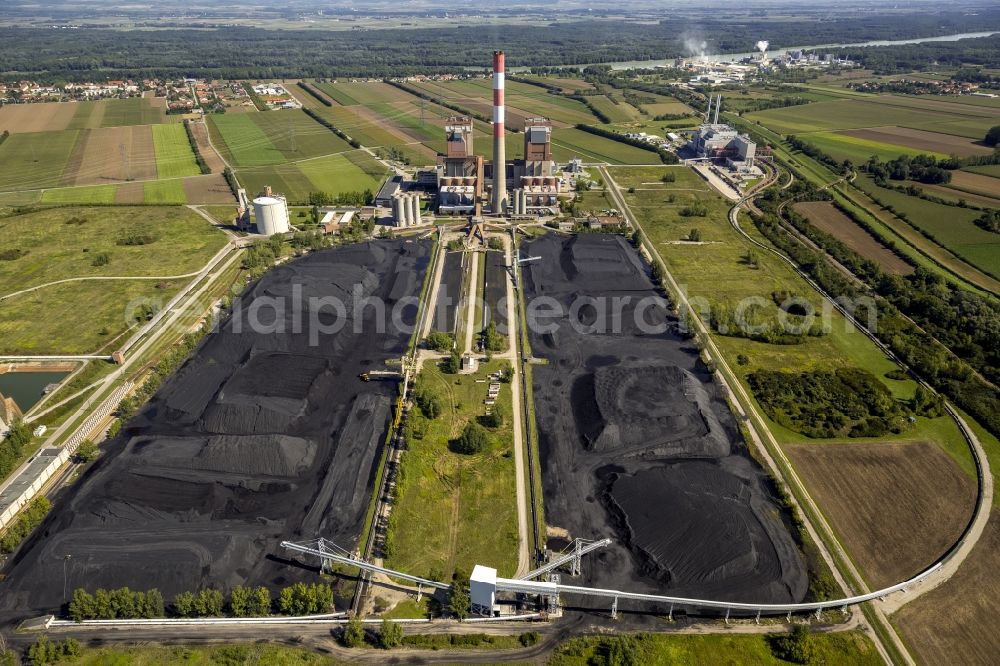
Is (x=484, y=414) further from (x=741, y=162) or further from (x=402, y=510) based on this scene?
(x=741, y=162)

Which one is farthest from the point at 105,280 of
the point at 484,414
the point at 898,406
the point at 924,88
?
the point at 924,88

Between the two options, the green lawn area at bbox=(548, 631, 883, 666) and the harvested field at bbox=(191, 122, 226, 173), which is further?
the harvested field at bbox=(191, 122, 226, 173)

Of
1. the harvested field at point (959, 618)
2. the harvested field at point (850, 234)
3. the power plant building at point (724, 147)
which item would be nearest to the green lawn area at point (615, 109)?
the power plant building at point (724, 147)

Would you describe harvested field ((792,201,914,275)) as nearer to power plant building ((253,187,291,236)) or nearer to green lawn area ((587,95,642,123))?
green lawn area ((587,95,642,123))

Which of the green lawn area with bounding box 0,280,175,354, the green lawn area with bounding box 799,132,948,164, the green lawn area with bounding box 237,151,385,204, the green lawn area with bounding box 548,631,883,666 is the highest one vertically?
the green lawn area with bounding box 799,132,948,164

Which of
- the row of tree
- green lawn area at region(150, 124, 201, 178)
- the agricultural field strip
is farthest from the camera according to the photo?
green lawn area at region(150, 124, 201, 178)

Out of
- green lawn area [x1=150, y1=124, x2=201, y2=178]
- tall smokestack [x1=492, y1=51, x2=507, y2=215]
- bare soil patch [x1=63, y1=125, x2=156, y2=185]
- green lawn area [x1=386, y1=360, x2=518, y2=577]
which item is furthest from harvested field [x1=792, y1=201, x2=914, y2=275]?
bare soil patch [x1=63, y1=125, x2=156, y2=185]

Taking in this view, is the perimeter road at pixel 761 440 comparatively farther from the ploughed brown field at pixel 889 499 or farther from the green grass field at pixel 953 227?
the green grass field at pixel 953 227
